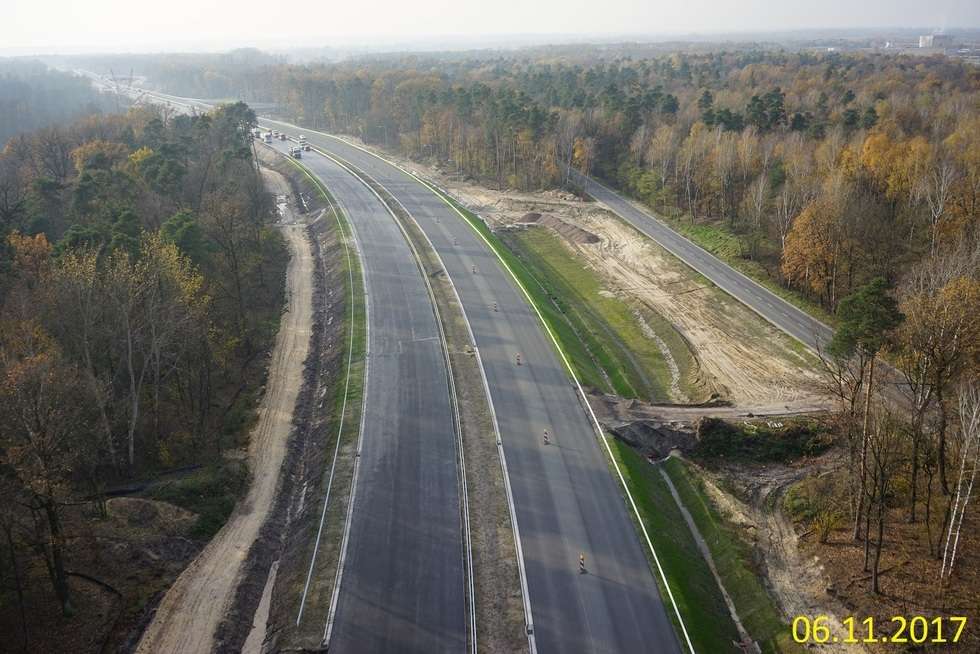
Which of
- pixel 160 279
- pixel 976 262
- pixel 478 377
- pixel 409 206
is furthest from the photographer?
pixel 409 206

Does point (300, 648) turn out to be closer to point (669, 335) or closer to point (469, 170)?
point (669, 335)

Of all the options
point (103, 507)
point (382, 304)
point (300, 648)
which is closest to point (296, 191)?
point (382, 304)

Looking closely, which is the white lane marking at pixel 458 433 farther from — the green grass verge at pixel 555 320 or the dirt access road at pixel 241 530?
the green grass verge at pixel 555 320

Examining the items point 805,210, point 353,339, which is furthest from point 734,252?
point 353,339

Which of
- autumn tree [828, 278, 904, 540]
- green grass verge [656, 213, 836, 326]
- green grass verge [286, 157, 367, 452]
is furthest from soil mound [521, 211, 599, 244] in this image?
autumn tree [828, 278, 904, 540]

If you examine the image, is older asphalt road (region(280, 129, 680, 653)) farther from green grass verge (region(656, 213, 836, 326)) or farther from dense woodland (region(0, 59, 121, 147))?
dense woodland (region(0, 59, 121, 147))

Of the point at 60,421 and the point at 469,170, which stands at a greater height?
the point at 469,170
